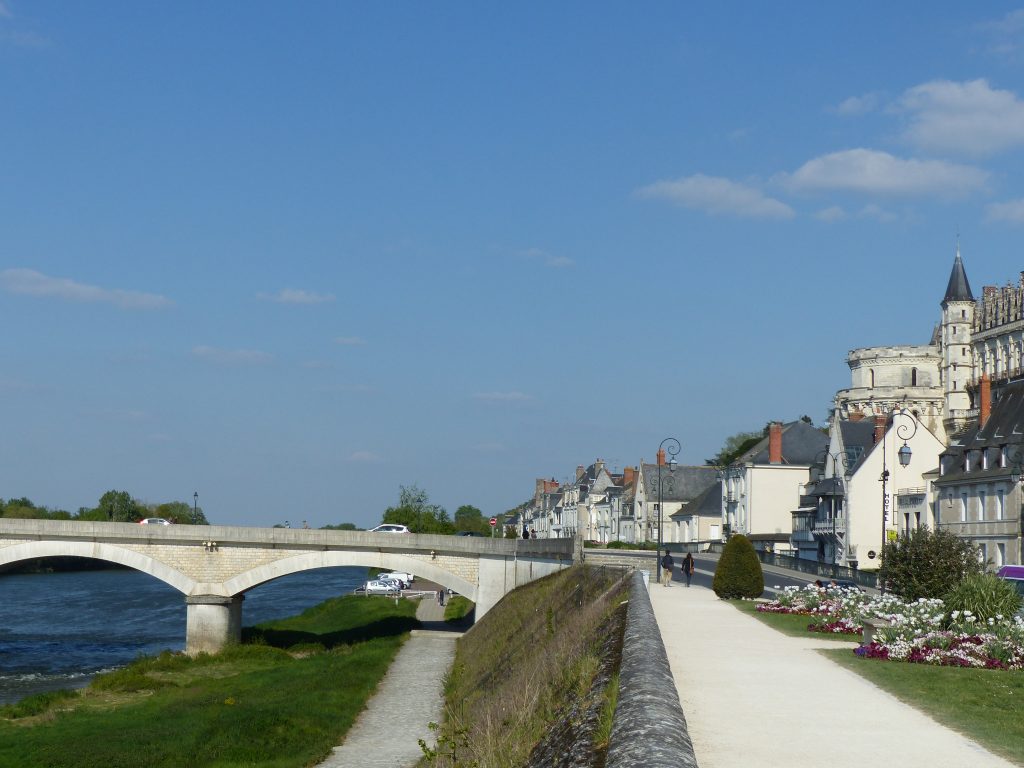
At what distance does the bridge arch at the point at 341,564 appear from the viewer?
168 ft

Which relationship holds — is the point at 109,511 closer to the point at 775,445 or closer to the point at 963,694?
the point at 775,445

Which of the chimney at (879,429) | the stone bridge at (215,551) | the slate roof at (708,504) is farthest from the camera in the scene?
the slate roof at (708,504)

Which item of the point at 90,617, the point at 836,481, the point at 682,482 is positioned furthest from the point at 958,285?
the point at 90,617

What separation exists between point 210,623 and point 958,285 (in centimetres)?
8719

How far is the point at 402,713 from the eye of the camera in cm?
3188

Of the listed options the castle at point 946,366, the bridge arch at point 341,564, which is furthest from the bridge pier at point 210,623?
the castle at point 946,366

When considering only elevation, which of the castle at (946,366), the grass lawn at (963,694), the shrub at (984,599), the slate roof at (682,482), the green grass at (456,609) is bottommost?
the green grass at (456,609)

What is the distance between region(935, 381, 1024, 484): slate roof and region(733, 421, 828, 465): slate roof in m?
26.2

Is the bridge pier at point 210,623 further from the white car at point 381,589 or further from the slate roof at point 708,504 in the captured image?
the slate roof at point 708,504

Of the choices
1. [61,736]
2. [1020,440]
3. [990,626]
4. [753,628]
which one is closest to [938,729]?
[990,626]

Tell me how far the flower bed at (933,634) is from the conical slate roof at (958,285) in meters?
96.4

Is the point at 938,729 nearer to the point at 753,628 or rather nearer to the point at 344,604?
the point at 753,628

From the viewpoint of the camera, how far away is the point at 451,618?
6431 centimetres

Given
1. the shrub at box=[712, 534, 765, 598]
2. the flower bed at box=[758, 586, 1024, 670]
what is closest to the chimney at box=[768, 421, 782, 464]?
the shrub at box=[712, 534, 765, 598]
